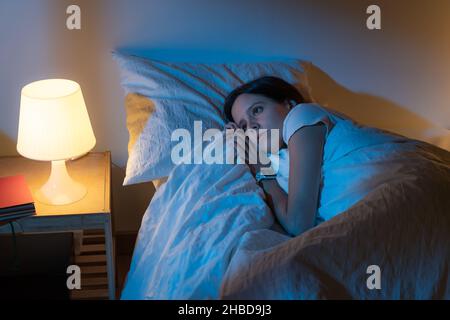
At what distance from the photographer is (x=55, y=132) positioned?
169cm

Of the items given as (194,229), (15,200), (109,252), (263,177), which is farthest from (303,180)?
(15,200)

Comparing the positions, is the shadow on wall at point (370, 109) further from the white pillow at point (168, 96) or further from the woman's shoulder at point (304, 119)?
the woman's shoulder at point (304, 119)

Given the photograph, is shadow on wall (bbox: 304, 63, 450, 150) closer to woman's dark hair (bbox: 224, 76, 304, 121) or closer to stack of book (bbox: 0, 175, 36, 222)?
woman's dark hair (bbox: 224, 76, 304, 121)

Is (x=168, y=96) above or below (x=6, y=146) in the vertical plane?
above

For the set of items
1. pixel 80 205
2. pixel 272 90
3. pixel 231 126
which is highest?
pixel 272 90

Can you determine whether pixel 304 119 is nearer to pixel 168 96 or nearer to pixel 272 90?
pixel 272 90

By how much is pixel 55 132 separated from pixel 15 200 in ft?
0.78

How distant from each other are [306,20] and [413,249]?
118 centimetres

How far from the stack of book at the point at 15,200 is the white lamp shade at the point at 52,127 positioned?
0.43ft

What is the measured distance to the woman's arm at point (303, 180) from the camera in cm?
152

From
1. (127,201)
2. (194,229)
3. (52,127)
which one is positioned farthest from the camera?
(127,201)

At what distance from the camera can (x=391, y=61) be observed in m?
2.31

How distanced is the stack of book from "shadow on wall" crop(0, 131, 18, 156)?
1.00 feet
